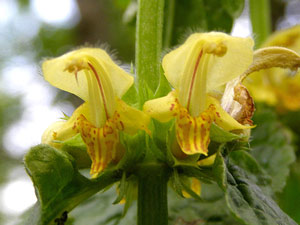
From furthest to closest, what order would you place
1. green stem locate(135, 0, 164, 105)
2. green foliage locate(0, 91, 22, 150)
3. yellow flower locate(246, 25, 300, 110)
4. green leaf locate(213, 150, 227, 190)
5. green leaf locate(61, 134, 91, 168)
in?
green foliage locate(0, 91, 22, 150)
yellow flower locate(246, 25, 300, 110)
green stem locate(135, 0, 164, 105)
green leaf locate(61, 134, 91, 168)
green leaf locate(213, 150, 227, 190)

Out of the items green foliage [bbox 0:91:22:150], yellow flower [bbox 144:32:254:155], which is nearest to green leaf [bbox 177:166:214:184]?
yellow flower [bbox 144:32:254:155]

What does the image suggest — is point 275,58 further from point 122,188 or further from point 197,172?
point 122,188

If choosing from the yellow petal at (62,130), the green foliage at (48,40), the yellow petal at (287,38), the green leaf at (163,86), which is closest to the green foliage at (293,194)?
the yellow petal at (287,38)

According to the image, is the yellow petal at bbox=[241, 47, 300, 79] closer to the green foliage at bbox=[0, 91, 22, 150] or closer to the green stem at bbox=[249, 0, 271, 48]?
the green stem at bbox=[249, 0, 271, 48]

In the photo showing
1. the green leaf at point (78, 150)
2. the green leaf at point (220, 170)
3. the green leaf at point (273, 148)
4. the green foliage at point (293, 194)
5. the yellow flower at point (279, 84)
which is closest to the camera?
the green leaf at point (220, 170)

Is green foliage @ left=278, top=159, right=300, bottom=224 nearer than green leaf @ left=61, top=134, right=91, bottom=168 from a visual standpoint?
No

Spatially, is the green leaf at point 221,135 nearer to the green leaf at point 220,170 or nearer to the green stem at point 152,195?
the green leaf at point 220,170
